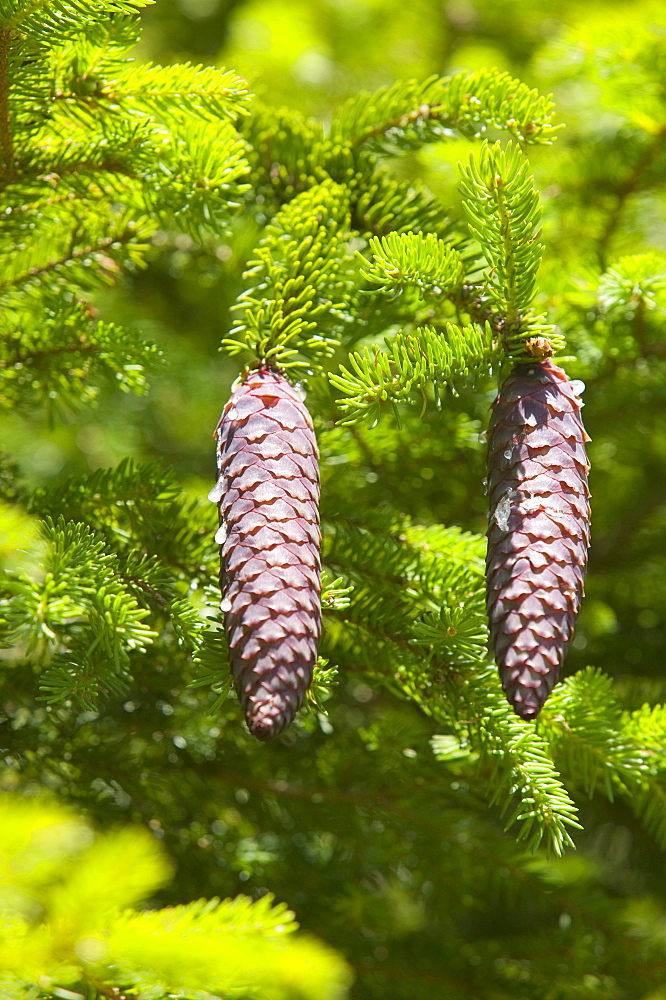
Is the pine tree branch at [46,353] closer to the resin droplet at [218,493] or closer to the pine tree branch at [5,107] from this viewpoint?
the pine tree branch at [5,107]

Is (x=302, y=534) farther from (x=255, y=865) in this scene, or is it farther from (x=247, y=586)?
(x=255, y=865)

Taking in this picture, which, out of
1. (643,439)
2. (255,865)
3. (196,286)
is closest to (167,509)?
(255,865)

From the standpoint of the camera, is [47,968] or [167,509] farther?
[167,509]

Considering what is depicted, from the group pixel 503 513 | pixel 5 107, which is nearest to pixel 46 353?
pixel 5 107

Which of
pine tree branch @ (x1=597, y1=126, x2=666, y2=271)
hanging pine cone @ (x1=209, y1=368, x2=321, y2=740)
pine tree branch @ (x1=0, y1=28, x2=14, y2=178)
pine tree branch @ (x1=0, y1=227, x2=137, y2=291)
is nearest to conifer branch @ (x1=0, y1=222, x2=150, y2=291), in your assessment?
pine tree branch @ (x1=0, y1=227, x2=137, y2=291)

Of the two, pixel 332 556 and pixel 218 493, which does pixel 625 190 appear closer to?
pixel 332 556

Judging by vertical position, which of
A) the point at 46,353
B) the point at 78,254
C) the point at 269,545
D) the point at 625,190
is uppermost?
the point at 625,190

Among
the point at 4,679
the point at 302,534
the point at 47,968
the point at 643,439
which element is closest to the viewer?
the point at 47,968
